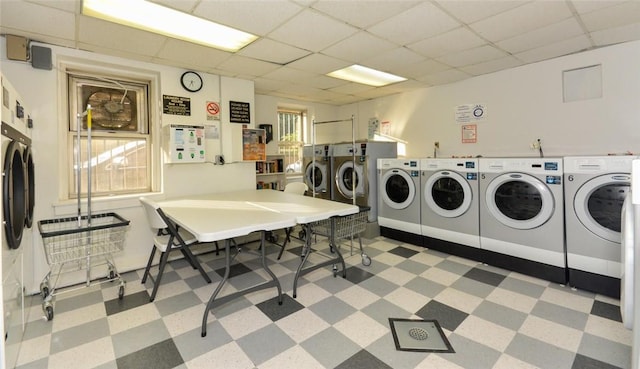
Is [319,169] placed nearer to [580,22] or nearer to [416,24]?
[416,24]

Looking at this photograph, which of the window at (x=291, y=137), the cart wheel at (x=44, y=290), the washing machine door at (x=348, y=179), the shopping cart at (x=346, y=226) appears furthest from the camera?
the window at (x=291, y=137)

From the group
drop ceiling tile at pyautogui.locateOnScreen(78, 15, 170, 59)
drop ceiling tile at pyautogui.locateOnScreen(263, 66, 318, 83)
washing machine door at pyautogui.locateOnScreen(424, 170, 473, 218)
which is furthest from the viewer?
drop ceiling tile at pyautogui.locateOnScreen(263, 66, 318, 83)

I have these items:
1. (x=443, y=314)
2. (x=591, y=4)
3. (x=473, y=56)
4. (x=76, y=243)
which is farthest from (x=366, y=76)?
(x=76, y=243)

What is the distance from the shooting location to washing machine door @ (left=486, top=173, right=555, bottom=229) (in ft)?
9.32

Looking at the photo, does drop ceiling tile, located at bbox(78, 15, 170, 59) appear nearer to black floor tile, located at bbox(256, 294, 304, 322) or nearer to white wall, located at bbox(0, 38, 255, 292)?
white wall, located at bbox(0, 38, 255, 292)

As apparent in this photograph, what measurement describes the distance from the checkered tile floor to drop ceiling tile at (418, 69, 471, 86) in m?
2.54

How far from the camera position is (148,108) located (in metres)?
3.65

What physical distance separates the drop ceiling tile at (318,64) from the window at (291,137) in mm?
1996

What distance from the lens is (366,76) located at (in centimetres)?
432

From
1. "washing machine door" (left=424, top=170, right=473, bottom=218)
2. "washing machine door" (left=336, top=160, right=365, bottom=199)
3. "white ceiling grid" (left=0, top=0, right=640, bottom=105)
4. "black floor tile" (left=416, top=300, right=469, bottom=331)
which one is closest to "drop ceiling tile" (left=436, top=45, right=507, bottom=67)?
"white ceiling grid" (left=0, top=0, right=640, bottom=105)

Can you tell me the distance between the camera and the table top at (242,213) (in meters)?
1.99

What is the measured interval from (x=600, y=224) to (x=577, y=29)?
1.75 metres

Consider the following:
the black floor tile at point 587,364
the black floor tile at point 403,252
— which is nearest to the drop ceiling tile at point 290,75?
the black floor tile at point 403,252

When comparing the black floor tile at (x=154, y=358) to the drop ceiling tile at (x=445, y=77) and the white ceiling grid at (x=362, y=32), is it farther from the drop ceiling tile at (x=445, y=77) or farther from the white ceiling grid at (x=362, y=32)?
the drop ceiling tile at (x=445, y=77)
